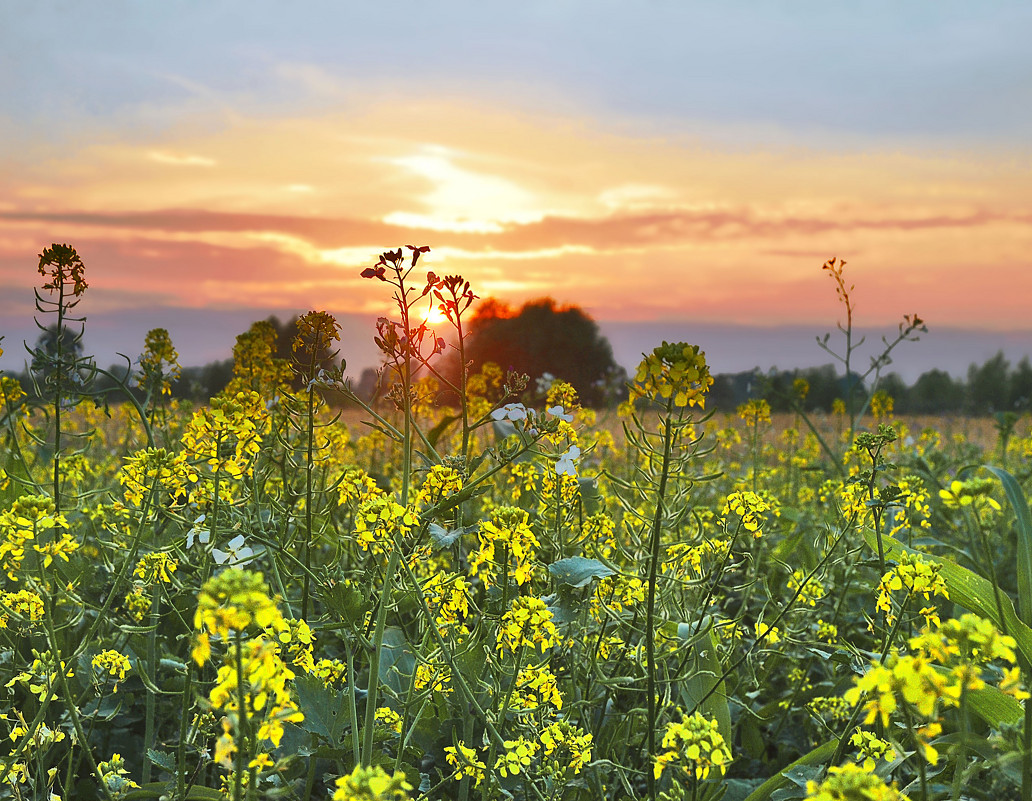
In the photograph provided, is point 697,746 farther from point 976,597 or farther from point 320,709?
point 976,597

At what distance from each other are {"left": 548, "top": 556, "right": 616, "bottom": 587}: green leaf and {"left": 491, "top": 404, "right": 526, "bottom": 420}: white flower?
47 centimetres

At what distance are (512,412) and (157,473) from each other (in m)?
1.17

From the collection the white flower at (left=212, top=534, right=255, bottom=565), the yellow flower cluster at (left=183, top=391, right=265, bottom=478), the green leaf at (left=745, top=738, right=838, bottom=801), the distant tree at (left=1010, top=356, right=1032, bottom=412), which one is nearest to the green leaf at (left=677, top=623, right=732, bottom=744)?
the green leaf at (left=745, top=738, right=838, bottom=801)

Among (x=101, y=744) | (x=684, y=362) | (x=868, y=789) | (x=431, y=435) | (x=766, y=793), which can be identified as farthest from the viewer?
(x=431, y=435)

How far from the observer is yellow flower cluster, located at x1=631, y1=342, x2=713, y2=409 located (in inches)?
78.7

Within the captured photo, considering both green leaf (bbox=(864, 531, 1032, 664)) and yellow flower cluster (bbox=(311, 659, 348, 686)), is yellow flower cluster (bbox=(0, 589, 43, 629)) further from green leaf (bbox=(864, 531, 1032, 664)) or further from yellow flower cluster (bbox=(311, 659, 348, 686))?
green leaf (bbox=(864, 531, 1032, 664))

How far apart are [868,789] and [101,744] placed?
3.17 meters

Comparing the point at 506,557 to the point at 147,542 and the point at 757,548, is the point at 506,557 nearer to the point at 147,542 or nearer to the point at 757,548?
the point at 757,548

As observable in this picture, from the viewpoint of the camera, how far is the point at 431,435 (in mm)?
4078

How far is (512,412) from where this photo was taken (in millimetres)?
2557

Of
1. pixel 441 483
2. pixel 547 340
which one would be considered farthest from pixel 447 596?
pixel 547 340

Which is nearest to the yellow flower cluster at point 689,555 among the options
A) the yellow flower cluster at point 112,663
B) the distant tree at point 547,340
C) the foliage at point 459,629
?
the foliage at point 459,629

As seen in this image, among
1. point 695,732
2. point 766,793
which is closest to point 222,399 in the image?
point 695,732

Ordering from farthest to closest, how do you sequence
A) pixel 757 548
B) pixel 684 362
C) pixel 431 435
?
pixel 431 435, pixel 757 548, pixel 684 362
